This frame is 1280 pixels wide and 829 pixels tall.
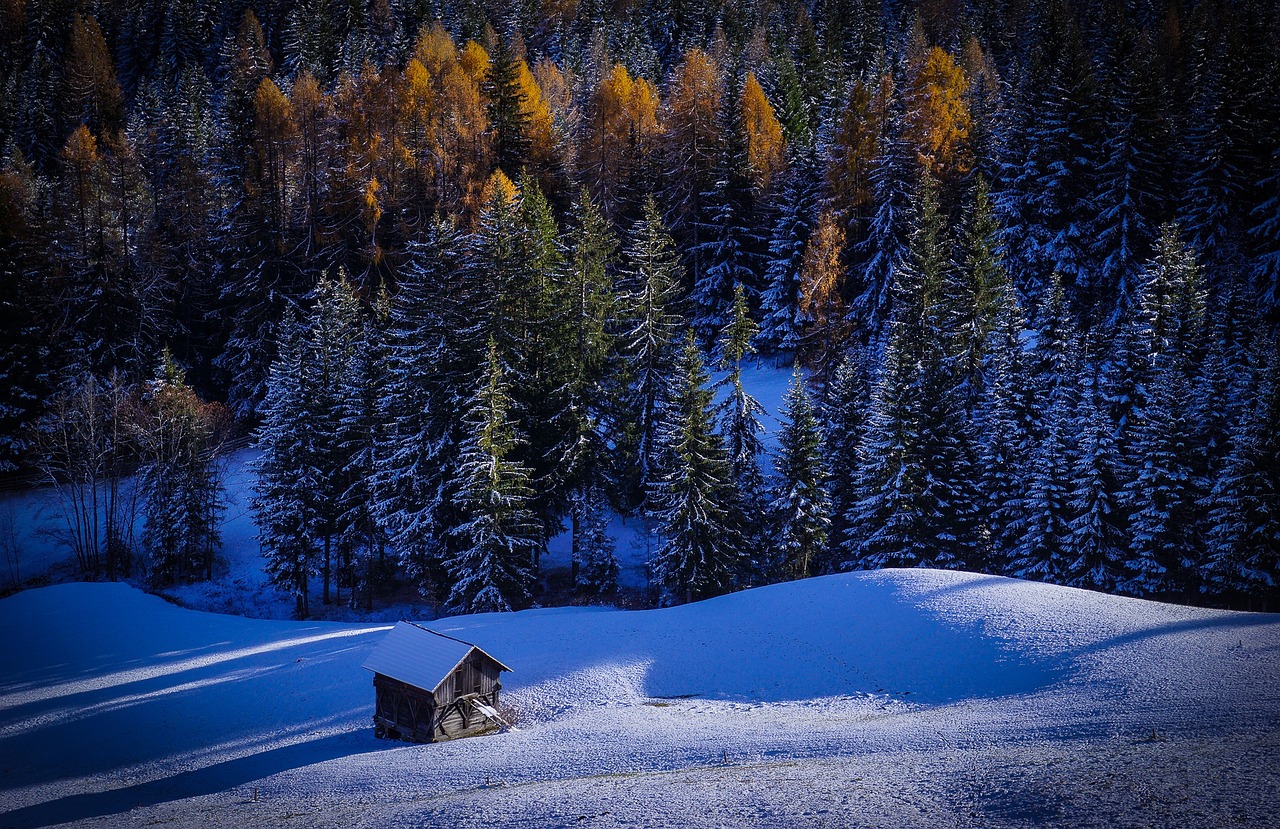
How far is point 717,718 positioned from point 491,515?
13772 mm

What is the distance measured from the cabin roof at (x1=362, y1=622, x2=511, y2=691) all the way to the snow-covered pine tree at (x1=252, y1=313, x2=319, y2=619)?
14.7m

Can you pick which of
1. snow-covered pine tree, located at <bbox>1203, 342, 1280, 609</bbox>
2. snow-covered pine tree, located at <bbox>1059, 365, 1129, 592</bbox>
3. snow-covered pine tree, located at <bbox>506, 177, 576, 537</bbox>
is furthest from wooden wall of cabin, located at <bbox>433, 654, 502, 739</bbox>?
snow-covered pine tree, located at <bbox>1203, 342, 1280, 609</bbox>

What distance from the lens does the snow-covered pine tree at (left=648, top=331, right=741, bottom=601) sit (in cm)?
3116

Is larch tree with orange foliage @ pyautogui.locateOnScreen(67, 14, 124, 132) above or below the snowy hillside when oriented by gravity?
above

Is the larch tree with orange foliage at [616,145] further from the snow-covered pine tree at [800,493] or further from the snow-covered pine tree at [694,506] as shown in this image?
the snow-covered pine tree at [800,493]

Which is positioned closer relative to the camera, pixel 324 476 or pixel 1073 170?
pixel 324 476

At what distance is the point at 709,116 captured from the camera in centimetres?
5222

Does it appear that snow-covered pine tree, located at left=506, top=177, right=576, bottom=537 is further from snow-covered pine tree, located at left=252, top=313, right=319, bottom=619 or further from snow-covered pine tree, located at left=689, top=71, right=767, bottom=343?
snow-covered pine tree, located at left=689, top=71, right=767, bottom=343

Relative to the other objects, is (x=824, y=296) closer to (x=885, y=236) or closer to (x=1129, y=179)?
(x=885, y=236)

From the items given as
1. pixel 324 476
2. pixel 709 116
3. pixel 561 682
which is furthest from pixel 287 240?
pixel 561 682

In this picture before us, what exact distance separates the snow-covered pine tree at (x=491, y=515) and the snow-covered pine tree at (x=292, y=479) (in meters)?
7.47

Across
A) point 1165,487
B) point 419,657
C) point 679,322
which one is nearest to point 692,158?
point 679,322

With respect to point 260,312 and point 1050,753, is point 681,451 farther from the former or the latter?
point 260,312

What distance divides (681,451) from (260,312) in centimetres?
3039
